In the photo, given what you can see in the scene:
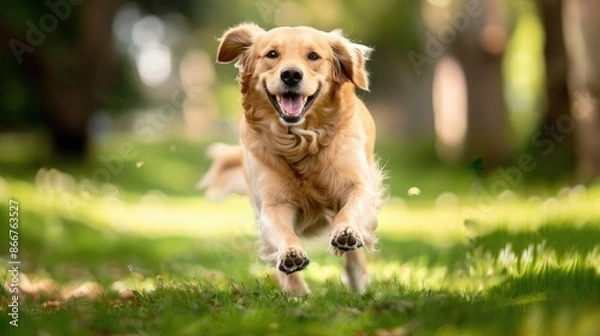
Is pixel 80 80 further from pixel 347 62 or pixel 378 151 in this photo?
pixel 347 62

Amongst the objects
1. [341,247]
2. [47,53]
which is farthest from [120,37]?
[341,247]

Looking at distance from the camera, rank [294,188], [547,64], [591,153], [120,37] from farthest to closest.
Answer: [120,37], [547,64], [591,153], [294,188]

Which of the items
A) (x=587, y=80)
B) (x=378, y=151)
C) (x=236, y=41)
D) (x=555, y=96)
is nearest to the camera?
(x=236, y=41)

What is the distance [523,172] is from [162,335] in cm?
999

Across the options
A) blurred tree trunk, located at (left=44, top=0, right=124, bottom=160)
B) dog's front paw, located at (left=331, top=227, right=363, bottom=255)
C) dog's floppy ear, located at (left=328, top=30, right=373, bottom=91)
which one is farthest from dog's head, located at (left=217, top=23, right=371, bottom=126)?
blurred tree trunk, located at (left=44, top=0, right=124, bottom=160)

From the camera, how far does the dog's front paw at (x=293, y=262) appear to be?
480 centimetres

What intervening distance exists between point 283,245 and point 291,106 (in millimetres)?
849

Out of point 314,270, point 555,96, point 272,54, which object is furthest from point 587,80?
point 272,54

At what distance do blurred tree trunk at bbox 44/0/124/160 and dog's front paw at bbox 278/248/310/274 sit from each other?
542 inches

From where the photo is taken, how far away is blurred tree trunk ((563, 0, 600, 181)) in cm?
1061

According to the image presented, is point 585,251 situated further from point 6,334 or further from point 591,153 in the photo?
point 591,153

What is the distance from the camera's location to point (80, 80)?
1788 cm

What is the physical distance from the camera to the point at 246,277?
6.33 meters

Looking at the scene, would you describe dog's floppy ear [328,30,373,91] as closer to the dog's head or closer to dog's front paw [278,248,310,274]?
the dog's head
